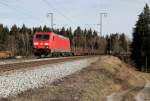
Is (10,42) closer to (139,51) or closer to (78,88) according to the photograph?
(139,51)

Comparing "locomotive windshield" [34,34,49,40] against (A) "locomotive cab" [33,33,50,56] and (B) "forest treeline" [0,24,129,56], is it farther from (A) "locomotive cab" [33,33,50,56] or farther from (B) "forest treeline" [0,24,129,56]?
(B) "forest treeline" [0,24,129,56]

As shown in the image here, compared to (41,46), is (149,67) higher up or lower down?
lower down

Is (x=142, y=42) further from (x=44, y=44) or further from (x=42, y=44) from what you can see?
(x=44, y=44)

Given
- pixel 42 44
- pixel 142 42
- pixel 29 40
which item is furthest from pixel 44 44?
pixel 29 40

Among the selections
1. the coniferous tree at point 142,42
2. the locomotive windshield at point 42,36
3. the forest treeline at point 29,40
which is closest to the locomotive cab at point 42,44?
the locomotive windshield at point 42,36

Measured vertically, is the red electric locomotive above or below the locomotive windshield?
below

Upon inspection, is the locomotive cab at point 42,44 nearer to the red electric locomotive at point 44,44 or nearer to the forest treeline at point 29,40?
the red electric locomotive at point 44,44

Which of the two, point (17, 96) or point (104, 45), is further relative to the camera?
point (104, 45)

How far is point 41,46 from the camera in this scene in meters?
51.6

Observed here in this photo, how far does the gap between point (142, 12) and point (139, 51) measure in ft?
52.8

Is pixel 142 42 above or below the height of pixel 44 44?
below

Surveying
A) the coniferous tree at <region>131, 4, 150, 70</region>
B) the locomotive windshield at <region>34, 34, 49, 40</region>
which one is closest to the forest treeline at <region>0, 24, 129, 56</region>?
the coniferous tree at <region>131, 4, 150, 70</region>

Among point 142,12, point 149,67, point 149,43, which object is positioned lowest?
point 149,67

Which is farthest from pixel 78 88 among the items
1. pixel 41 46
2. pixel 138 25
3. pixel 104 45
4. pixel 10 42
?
pixel 104 45
